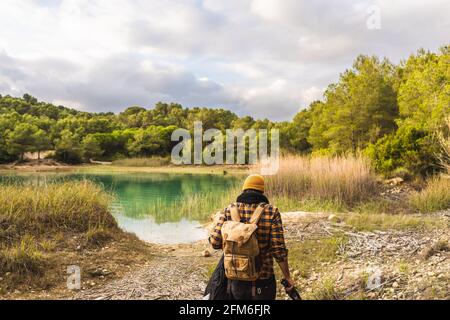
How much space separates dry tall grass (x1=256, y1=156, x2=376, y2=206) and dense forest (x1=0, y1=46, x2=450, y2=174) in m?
2.66

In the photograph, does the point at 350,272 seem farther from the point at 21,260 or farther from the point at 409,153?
the point at 409,153

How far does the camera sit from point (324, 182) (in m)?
9.52

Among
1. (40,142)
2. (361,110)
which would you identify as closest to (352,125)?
(361,110)

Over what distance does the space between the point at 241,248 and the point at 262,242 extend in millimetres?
Result: 190

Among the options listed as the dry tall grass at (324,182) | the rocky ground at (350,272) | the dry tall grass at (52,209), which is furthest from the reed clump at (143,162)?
the rocky ground at (350,272)

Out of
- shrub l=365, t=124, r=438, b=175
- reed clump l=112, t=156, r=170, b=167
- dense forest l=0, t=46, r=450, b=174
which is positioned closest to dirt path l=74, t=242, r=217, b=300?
dense forest l=0, t=46, r=450, b=174

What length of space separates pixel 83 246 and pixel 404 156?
11.2 m

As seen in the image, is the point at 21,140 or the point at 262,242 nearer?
the point at 262,242

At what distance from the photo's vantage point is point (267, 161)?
11055mm

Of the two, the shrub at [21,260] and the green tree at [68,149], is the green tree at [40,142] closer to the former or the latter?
the green tree at [68,149]

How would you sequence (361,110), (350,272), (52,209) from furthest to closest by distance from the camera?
(361,110) → (52,209) → (350,272)

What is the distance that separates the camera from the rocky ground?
11.9 ft

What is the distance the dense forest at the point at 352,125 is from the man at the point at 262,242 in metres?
9.82
